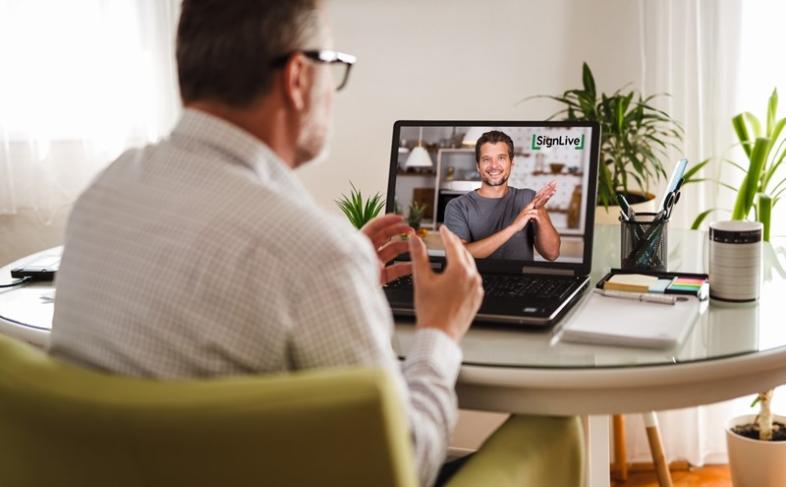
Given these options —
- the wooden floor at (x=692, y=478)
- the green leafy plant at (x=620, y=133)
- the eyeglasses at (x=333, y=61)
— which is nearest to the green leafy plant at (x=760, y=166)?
the green leafy plant at (x=620, y=133)

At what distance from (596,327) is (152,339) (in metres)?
0.67

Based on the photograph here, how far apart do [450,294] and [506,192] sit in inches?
21.4

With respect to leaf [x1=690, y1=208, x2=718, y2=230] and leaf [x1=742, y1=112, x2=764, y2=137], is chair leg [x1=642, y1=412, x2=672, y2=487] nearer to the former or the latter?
leaf [x1=690, y1=208, x2=718, y2=230]

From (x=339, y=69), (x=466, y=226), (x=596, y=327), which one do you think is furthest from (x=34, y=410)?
(x=466, y=226)

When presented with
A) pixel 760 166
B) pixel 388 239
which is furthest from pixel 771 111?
pixel 388 239

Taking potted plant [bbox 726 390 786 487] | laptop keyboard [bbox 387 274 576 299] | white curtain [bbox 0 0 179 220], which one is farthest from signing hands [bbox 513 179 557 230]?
white curtain [bbox 0 0 179 220]

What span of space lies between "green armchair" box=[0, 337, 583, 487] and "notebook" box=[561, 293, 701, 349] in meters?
0.53

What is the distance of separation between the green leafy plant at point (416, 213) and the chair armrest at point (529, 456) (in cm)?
55

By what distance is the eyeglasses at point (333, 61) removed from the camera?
3.51 feet

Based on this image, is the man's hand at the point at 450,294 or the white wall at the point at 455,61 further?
the white wall at the point at 455,61

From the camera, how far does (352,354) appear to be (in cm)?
95

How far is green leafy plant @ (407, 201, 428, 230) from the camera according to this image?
181 centimetres

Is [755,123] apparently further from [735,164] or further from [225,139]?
[225,139]

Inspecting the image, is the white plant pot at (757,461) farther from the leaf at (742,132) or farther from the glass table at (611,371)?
the glass table at (611,371)
